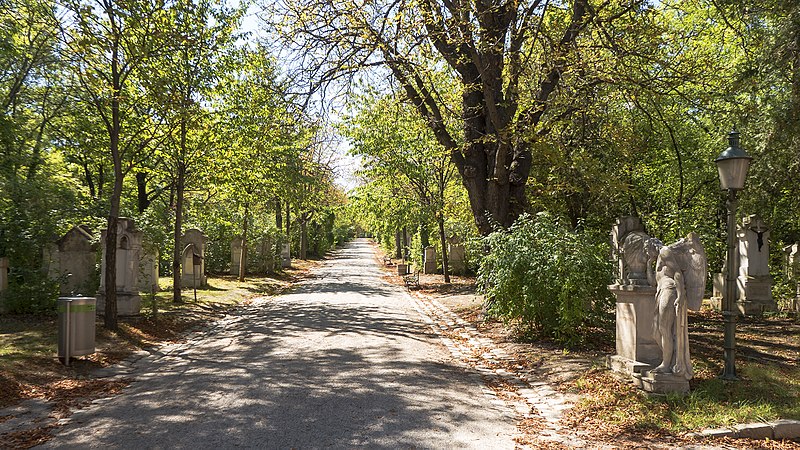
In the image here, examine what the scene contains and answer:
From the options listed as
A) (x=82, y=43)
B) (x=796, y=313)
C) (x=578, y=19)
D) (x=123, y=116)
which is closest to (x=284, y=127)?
(x=123, y=116)

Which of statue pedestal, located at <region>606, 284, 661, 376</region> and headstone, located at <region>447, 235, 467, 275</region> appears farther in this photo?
headstone, located at <region>447, 235, 467, 275</region>

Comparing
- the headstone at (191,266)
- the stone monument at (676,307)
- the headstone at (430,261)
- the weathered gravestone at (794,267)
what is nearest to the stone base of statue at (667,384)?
A: the stone monument at (676,307)

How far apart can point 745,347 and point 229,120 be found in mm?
14183

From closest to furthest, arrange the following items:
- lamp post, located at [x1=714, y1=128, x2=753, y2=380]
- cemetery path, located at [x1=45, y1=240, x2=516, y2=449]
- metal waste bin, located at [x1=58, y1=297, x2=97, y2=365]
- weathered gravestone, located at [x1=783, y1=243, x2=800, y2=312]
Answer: cemetery path, located at [x1=45, y1=240, x2=516, y2=449], lamp post, located at [x1=714, y1=128, x2=753, y2=380], metal waste bin, located at [x1=58, y1=297, x2=97, y2=365], weathered gravestone, located at [x1=783, y1=243, x2=800, y2=312]

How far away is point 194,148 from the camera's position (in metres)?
15.2

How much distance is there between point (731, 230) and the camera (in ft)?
22.4

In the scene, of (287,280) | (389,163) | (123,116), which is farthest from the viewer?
(287,280)

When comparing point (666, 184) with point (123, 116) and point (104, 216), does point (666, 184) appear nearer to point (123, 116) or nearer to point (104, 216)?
point (123, 116)

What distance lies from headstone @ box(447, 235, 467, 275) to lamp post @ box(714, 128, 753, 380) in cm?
2087

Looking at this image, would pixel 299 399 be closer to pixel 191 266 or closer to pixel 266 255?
pixel 191 266

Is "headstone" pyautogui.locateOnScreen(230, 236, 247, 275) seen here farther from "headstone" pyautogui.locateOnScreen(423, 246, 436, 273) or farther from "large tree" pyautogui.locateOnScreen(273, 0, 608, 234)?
"large tree" pyautogui.locateOnScreen(273, 0, 608, 234)

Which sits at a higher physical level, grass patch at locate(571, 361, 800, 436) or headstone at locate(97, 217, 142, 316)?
headstone at locate(97, 217, 142, 316)

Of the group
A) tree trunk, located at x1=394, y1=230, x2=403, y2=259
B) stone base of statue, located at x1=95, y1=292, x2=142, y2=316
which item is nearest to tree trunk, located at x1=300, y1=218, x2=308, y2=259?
tree trunk, located at x1=394, y1=230, x2=403, y2=259

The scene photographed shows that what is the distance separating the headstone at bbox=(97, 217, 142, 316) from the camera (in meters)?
11.5
